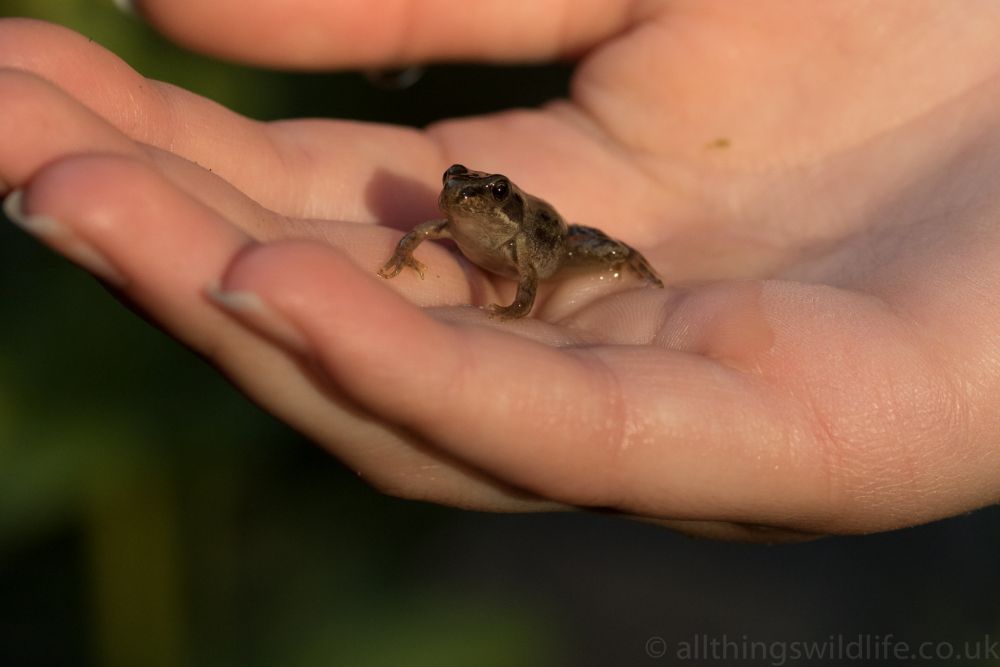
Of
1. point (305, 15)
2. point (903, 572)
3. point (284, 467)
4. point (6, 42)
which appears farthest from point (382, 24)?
point (903, 572)

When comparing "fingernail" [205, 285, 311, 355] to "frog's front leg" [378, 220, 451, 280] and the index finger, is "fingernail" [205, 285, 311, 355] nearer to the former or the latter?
"frog's front leg" [378, 220, 451, 280]

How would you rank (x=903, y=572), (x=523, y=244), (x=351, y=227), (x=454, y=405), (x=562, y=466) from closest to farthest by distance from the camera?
(x=454, y=405) → (x=562, y=466) → (x=351, y=227) → (x=523, y=244) → (x=903, y=572)

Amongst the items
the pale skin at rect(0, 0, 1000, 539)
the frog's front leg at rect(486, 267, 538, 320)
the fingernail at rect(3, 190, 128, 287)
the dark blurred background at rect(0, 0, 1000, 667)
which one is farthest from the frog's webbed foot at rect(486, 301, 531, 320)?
the dark blurred background at rect(0, 0, 1000, 667)

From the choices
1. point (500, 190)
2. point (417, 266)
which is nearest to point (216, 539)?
point (417, 266)

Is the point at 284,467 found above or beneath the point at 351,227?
beneath

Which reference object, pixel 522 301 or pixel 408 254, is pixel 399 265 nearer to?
pixel 408 254

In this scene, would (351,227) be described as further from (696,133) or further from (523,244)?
(696,133)

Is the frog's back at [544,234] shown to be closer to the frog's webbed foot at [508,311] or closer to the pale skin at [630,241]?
the pale skin at [630,241]
